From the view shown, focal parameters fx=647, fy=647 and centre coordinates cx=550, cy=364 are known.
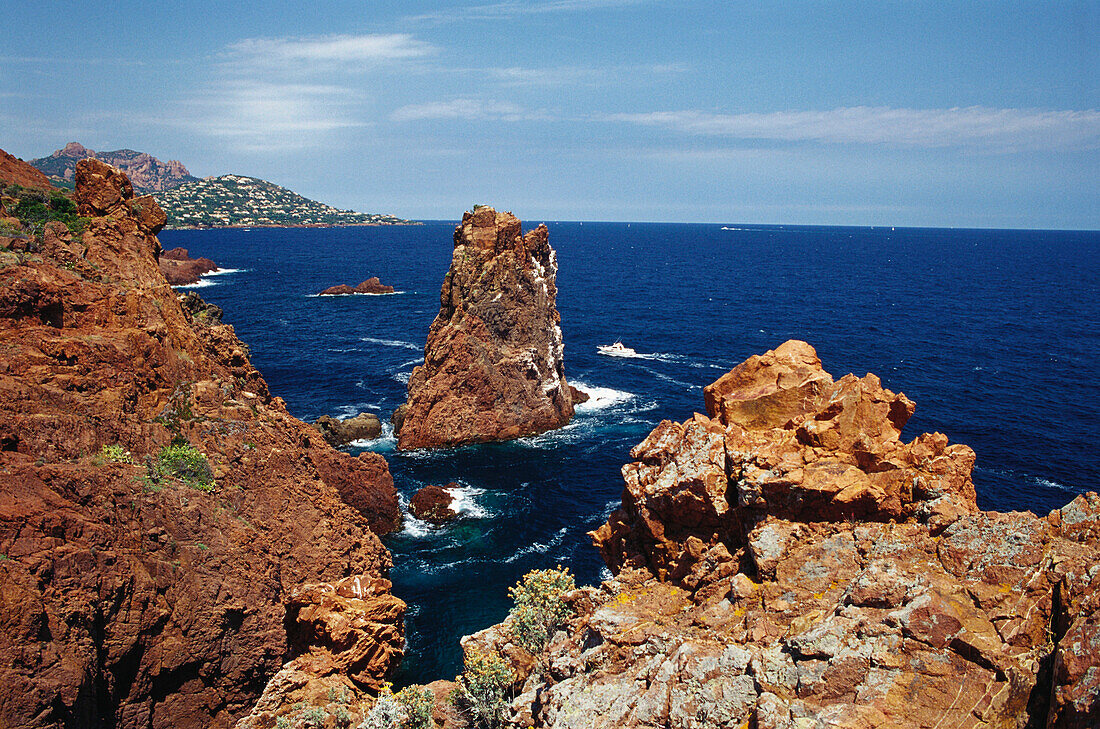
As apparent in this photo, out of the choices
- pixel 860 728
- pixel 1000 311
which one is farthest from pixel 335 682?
pixel 1000 311

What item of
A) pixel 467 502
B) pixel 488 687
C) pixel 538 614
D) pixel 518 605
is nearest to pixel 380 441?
pixel 467 502

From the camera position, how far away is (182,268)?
150 metres

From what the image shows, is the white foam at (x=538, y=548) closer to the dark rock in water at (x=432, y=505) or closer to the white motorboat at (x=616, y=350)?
the dark rock in water at (x=432, y=505)

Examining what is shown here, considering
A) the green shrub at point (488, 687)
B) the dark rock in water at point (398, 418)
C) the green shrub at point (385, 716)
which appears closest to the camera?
the green shrub at point (385, 716)

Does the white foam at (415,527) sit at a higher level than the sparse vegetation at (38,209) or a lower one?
lower

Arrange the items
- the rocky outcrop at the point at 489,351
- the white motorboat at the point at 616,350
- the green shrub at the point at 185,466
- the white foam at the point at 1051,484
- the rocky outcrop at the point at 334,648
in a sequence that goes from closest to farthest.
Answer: the rocky outcrop at the point at 334,648 → the green shrub at the point at 185,466 → the white foam at the point at 1051,484 → the rocky outcrop at the point at 489,351 → the white motorboat at the point at 616,350

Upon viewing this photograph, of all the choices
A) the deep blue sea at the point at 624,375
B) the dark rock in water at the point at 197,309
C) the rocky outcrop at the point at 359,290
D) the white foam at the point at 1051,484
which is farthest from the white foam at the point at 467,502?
the rocky outcrop at the point at 359,290

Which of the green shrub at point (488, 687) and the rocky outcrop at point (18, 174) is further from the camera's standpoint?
the rocky outcrop at point (18, 174)

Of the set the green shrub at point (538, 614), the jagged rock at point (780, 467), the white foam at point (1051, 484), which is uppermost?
the jagged rock at point (780, 467)

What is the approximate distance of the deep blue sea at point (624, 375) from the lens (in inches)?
1729

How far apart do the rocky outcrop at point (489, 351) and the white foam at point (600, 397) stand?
13.3 feet

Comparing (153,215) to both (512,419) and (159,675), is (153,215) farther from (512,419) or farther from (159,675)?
(512,419)

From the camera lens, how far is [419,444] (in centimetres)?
5972

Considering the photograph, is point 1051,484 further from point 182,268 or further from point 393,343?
point 182,268
